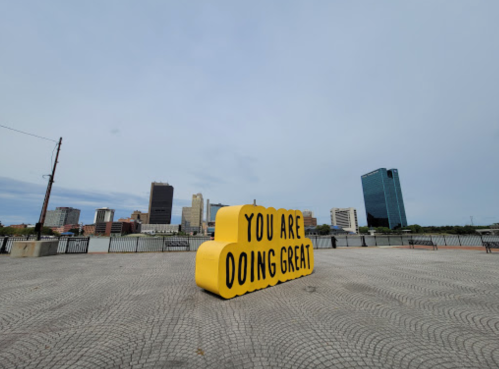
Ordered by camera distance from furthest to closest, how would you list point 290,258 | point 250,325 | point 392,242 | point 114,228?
point 114,228 < point 392,242 < point 290,258 < point 250,325

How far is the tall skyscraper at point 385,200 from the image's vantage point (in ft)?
475

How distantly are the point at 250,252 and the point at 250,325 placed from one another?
274cm

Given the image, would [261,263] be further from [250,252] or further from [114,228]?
[114,228]

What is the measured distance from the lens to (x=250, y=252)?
6.93m

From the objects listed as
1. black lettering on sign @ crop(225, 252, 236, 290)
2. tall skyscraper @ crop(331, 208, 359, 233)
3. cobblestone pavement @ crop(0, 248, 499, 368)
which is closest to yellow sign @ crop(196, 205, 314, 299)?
black lettering on sign @ crop(225, 252, 236, 290)

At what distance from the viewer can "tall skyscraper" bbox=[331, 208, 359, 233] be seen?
17938cm

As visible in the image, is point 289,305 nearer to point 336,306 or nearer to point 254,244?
point 336,306

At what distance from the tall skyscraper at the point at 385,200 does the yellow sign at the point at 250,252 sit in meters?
165

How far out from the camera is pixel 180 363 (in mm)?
3004

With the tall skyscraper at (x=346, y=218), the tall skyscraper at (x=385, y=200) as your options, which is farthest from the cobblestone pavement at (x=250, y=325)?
the tall skyscraper at (x=346, y=218)

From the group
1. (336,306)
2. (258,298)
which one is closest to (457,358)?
(336,306)

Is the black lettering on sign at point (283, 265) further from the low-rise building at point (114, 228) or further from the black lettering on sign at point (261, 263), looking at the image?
the low-rise building at point (114, 228)

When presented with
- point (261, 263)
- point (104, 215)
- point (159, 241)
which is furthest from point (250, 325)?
point (104, 215)

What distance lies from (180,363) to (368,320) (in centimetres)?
390
